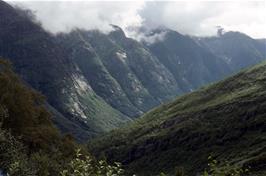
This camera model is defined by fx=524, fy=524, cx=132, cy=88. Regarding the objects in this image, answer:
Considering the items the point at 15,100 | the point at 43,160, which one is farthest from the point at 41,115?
the point at 43,160

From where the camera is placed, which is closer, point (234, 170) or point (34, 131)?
point (234, 170)

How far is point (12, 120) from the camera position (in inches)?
4333

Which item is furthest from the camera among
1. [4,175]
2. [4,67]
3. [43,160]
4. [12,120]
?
[4,67]

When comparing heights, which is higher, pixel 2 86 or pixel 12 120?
pixel 2 86

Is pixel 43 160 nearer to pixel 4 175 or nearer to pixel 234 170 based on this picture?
pixel 4 175

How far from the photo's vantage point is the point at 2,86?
114 metres

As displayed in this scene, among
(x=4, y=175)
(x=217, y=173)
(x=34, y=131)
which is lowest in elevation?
(x=217, y=173)

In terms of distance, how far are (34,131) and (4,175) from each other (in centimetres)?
6443

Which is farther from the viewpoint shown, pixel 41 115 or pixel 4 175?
pixel 41 115

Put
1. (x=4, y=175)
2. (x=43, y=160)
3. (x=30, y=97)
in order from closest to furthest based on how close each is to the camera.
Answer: (x=4, y=175), (x=43, y=160), (x=30, y=97)

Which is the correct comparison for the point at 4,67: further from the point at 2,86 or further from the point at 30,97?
the point at 2,86

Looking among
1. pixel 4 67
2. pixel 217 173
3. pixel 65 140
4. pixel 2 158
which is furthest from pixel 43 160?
pixel 4 67

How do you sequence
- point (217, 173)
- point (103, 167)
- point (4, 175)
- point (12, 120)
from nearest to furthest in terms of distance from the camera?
point (217, 173)
point (103, 167)
point (4, 175)
point (12, 120)

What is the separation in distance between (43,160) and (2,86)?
4667cm
